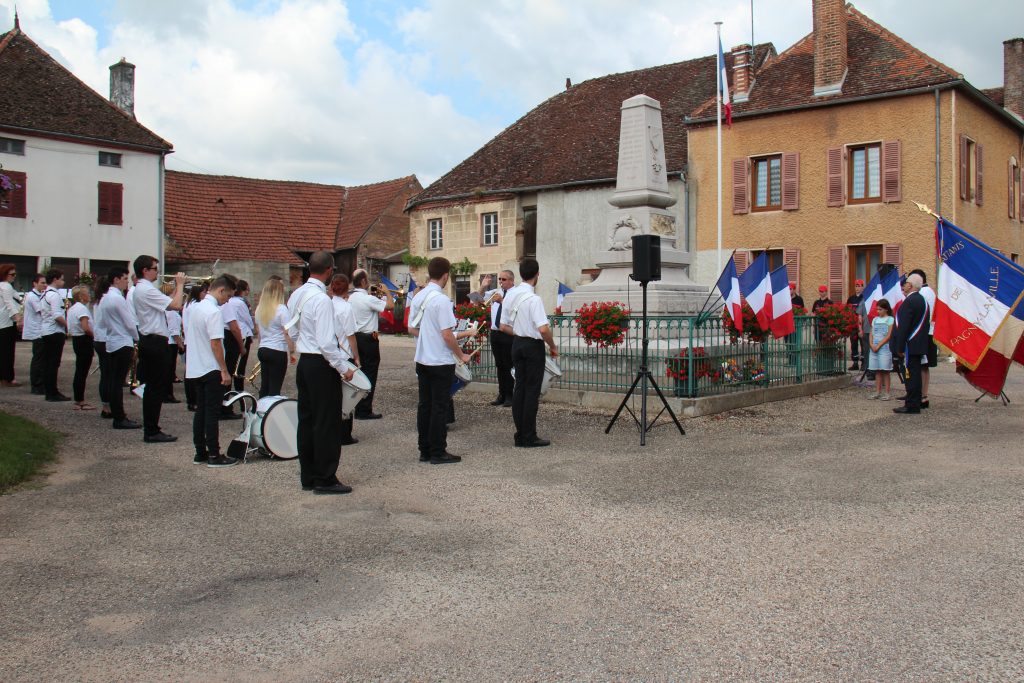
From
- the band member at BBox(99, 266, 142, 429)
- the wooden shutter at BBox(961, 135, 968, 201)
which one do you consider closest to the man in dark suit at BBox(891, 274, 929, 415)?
the band member at BBox(99, 266, 142, 429)

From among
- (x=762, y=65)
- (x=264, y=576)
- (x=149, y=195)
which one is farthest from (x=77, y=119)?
(x=264, y=576)

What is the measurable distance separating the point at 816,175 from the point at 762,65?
242 inches

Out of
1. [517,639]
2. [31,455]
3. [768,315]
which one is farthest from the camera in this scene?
[768,315]

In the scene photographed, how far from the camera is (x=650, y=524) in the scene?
5.97 m

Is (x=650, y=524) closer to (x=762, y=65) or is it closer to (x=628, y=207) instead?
(x=628, y=207)

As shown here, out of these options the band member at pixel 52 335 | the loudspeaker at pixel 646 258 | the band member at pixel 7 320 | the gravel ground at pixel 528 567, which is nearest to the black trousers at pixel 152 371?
the gravel ground at pixel 528 567

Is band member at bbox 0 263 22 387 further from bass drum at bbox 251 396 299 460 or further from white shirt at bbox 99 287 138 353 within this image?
bass drum at bbox 251 396 299 460

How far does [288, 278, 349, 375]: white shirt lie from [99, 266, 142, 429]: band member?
415 cm

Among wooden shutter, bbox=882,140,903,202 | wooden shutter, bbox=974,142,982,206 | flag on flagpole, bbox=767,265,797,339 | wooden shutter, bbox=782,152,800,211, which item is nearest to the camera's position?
flag on flagpole, bbox=767,265,797,339

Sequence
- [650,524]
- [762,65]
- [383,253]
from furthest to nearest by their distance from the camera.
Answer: [383,253] → [762,65] → [650,524]

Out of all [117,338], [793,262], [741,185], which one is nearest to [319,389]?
[117,338]

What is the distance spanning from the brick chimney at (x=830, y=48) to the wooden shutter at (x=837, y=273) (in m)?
4.50

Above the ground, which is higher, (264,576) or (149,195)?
(149,195)

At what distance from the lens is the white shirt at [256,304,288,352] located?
29.9ft
